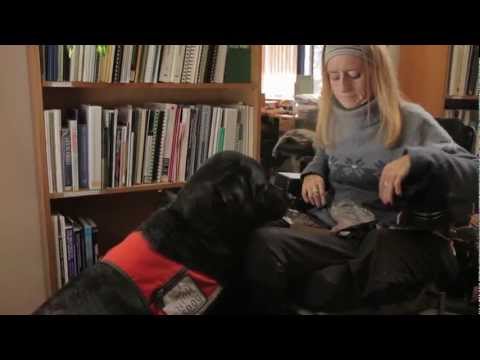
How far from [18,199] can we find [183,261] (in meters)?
0.66

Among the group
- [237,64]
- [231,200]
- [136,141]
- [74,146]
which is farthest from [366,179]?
[74,146]

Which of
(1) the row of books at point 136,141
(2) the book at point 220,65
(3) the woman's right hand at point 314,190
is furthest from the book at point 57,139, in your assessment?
(3) the woman's right hand at point 314,190

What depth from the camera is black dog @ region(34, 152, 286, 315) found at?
1.18 metres

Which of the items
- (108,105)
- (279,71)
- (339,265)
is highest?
(279,71)

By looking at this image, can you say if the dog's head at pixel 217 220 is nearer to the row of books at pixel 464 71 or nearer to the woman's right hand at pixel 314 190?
the woman's right hand at pixel 314 190

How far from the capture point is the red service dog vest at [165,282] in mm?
1189

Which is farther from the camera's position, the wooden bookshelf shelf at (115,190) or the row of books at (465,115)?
the wooden bookshelf shelf at (115,190)

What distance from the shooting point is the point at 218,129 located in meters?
1.49

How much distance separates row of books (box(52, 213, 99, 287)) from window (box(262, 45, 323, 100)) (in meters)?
0.70

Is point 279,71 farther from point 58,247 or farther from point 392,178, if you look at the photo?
point 58,247

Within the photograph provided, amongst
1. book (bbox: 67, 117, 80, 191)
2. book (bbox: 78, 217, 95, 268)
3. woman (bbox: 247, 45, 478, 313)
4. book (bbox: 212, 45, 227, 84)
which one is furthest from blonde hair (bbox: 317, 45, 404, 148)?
book (bbox: 78, 217, 95, 268)

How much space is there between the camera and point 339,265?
1.13m

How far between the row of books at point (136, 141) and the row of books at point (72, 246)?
0.41 feet
